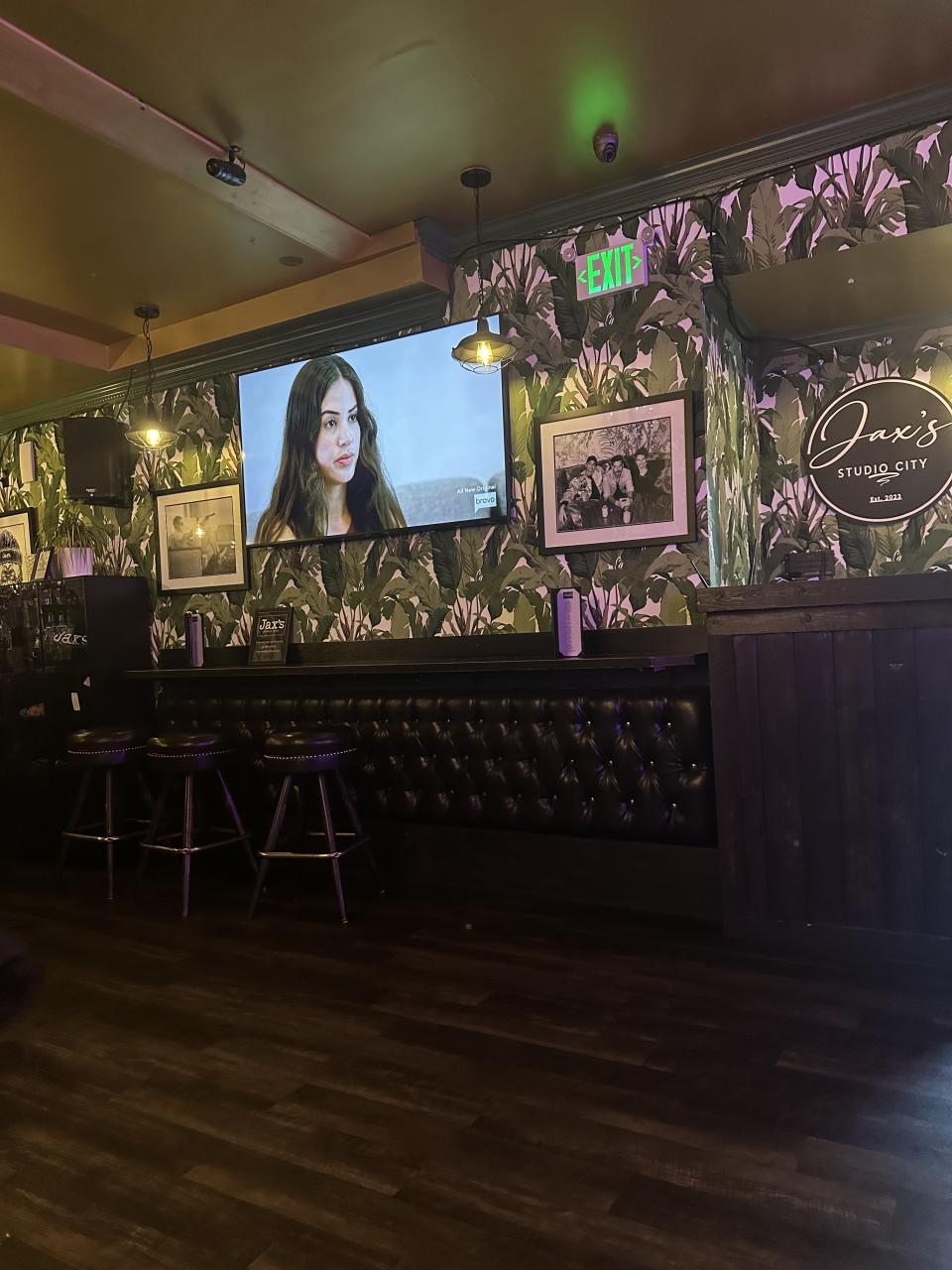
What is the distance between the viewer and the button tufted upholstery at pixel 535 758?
10.8 feet

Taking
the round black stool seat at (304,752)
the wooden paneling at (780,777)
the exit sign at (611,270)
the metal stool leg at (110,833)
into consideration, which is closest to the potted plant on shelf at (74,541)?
the metal stool leg at (110,833)

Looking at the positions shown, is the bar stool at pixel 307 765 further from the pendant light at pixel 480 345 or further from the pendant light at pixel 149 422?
the pendant light at pixel 149 422

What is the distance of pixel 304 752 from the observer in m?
3.39

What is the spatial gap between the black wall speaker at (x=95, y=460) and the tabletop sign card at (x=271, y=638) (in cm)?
134

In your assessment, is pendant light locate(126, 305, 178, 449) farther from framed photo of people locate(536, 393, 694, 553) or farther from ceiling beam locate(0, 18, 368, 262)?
framed photo of people locate(536, 393, 694, 553)

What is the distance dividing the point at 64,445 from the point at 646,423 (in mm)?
3574

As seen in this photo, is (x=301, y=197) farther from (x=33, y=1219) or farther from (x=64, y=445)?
(x=33, y=1219)

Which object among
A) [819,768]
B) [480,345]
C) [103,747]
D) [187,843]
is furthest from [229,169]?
[819,768]

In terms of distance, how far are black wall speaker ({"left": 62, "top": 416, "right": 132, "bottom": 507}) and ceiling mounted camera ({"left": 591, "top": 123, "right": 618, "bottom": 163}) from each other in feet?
10.8

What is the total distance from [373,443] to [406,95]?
161 centimetres

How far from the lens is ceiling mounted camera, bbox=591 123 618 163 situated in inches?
122

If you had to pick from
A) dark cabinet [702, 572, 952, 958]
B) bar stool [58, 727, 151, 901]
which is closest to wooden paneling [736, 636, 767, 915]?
dark cabinet [702, 572, 952, 958]

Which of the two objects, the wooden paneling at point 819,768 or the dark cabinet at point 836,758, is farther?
the wooden paneling at point 819,768

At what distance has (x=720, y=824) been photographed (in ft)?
9.84
